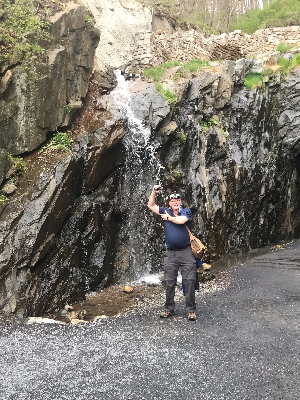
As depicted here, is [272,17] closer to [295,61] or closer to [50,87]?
[295,61]

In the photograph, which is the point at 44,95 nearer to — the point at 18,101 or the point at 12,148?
the point at 18,101

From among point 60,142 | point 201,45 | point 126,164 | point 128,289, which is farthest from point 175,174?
point 201,45

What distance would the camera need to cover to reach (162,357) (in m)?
4.74

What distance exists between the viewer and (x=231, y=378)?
13.7 ft

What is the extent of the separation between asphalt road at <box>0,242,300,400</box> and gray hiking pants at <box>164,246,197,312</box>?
42cm

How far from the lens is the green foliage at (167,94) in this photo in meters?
13.2

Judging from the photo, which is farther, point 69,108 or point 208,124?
point 208,124

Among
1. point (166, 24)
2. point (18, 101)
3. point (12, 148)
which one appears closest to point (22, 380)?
point (12, 148)

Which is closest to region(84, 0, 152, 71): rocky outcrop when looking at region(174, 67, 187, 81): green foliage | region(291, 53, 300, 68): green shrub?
region(174, 67, 187, 81): green foliage

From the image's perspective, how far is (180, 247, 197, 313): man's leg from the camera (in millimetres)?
6227

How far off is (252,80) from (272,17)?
17.8 meters

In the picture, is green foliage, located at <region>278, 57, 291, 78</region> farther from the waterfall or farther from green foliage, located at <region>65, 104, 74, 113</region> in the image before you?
green foliage, located at <region>65, 104, 74, 113</region>

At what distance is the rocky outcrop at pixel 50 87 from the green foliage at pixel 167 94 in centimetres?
285

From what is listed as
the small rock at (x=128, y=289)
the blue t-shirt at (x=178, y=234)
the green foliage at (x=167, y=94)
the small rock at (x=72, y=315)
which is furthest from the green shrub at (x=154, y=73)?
the small rock at (x=72, y=315)
